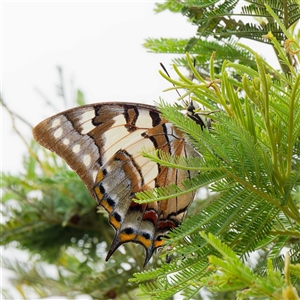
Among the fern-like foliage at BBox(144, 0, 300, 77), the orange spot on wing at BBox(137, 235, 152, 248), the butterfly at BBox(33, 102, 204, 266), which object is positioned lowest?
the orange spot on wing at BBox(137, 235, 152, 248)

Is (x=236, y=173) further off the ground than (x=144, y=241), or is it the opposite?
(x=236, y=173)

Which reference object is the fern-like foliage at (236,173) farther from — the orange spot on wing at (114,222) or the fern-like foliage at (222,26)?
the orange spot on wing at (114,222)

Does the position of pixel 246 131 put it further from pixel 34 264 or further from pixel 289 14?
pixel 34 264

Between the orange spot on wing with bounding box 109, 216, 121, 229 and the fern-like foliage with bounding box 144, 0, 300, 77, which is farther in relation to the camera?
the orange spot on wing with bounding box 109, 216, 121, 229

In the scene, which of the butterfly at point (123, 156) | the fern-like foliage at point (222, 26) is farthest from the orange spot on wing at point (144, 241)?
the fern-like foliage at point (222, 26)

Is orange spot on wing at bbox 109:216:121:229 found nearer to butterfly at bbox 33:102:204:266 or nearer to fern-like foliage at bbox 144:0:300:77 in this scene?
butterfly at bbox 33:102:204:266

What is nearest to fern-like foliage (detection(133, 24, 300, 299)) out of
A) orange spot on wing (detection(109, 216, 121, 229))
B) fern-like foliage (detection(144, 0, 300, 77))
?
fern-like foliage (detection(144, 0, 300, 77))

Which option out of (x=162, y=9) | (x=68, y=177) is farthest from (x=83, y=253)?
(x=162, y=9)

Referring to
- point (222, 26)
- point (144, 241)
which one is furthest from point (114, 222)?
point (222, 26)

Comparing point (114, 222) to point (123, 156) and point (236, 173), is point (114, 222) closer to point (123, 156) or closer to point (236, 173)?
point (123, 156)
